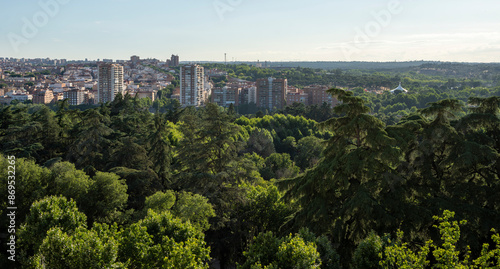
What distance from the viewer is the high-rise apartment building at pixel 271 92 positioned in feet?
305

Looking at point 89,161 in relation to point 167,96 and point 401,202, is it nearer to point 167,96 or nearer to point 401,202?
point 401,202

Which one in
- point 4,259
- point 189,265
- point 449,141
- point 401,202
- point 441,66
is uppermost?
point 441,66

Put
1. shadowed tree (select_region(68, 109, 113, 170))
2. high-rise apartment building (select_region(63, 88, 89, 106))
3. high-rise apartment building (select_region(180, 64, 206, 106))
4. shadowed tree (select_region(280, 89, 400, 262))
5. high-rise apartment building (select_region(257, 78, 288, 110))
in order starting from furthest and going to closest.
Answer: high-rise apartment building (select_region(63, 88, 89, 106)) < high-rise apartment building (select_region(180, 64, 206, 106)) < high-rise apartment building (select_region(257, 78, 288, 110)) < shadowed tree (select_region(68, 109, 113, 170)) < shadowed tree (select_region(280, 89, 400, 262))

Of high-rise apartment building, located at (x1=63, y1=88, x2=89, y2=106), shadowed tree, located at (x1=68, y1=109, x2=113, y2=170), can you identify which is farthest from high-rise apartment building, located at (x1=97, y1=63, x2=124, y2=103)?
shadowed tree, located at (x1=68, y1=109, x2=113, y2=170)

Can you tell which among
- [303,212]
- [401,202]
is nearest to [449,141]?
[401,202]

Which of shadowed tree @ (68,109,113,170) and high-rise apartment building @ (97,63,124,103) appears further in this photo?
high-rise apartment building @ (97,63,124,103)

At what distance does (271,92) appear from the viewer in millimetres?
94000

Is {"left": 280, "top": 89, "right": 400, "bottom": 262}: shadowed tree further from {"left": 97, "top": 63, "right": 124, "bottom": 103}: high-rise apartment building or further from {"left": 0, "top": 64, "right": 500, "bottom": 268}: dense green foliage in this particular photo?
{"left": 97, "top": 63, "right": 124, "bottom": 103}: high-rise apartment building

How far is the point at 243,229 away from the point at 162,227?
570 centimetres

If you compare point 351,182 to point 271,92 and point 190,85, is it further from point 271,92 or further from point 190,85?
point 190,85

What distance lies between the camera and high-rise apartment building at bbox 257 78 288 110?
92938 mm

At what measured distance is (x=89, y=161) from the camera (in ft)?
70.3

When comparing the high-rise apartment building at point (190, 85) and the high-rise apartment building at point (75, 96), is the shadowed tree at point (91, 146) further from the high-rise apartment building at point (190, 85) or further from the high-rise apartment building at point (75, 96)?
the high-rise apartment building at point (75, 96)

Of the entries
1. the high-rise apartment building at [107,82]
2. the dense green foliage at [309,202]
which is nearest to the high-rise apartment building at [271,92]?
the high-rise apartment building at [107,82]
